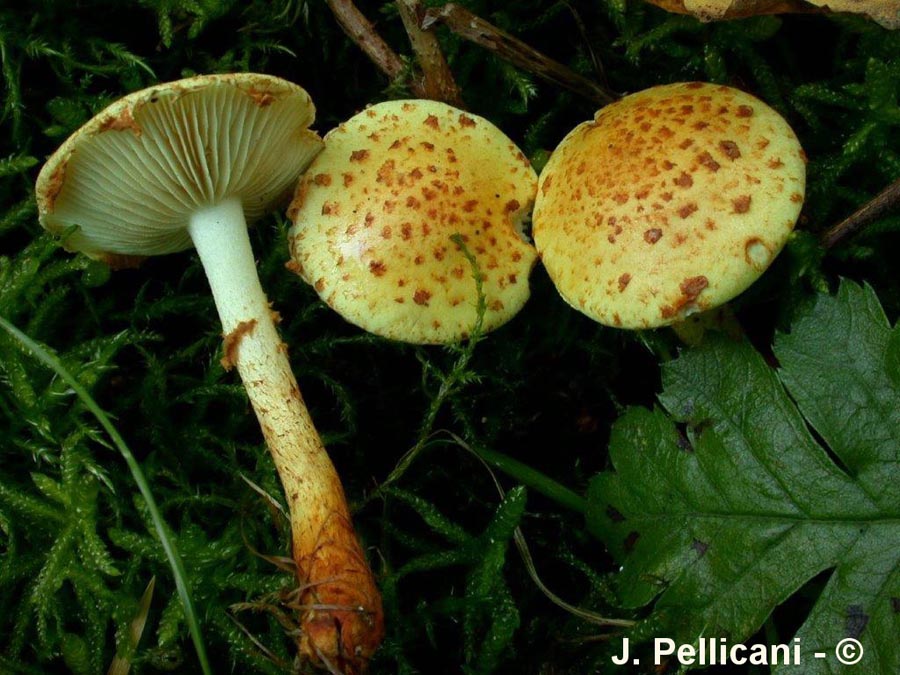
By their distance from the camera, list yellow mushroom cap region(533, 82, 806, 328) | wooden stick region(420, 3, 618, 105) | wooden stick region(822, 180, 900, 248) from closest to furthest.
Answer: yellow mushroom cap region(533, 82, 806, 328) → wooden stick region(822, 180, 900, 248) → wooden stick region(420, 3, 618, 105)

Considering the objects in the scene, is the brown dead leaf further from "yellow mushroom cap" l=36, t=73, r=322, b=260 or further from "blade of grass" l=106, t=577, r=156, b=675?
"blade of grass" l=106, t=577, r=156, b=675

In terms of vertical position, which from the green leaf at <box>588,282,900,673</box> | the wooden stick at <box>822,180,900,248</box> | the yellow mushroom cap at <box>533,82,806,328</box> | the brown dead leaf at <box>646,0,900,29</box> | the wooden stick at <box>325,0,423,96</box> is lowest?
the green leaf at <box>588,282,900,673</box>

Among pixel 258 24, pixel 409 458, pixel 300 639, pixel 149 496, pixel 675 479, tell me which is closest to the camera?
pixel 149 496

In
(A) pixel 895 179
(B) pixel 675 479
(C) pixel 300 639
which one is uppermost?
(A) pixel 895 179

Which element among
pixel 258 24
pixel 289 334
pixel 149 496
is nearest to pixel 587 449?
pixel 289 334

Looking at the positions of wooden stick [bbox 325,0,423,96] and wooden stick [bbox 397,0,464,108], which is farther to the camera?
wooden stick [bbox 325,0,423,96]

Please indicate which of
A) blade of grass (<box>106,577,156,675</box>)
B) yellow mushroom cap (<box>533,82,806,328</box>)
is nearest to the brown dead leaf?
yellow mushroom cap (<box>533,82,806,328</box>)

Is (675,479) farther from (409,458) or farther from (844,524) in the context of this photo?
(409,458)
